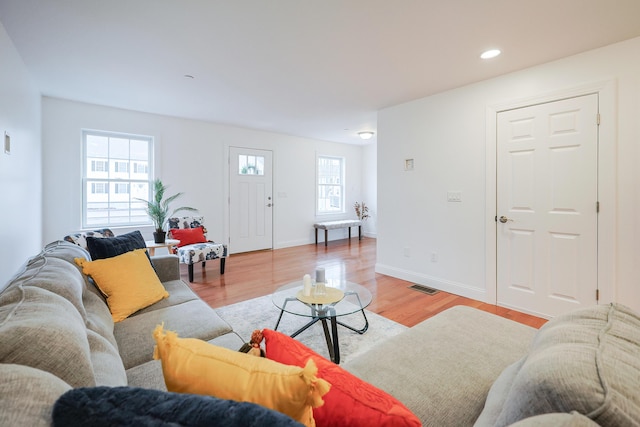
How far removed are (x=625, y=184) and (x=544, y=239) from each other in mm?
726

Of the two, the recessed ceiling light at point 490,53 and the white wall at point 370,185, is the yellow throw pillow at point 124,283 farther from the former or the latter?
the white wall at point 370,185

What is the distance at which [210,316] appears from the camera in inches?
69.1

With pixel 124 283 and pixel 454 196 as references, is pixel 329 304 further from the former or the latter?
pixel 454 196

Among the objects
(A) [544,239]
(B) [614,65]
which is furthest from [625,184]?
(B) [614,65]

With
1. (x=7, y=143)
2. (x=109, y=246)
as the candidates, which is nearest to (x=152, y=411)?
(x=109, y=246)

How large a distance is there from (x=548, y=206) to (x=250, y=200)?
4.66 m

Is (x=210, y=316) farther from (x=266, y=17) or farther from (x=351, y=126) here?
(x=351, y=126)

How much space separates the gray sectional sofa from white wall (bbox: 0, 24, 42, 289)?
3.25 feet

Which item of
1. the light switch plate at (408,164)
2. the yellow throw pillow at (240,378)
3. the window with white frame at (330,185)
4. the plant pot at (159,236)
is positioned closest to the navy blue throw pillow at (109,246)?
the plant pot at (159,236)

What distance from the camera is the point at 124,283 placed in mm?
1862

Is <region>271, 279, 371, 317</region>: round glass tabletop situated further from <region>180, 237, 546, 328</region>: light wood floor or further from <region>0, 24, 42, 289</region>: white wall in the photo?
<region>0, 24, 42, 289</region>: white wall

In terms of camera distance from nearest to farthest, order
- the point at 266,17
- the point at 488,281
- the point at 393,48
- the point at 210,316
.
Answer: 1. the point at 210,316
2. the point at 266,17
3. the point at 393,48
4. the point at 488,281

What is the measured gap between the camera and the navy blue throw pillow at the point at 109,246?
6.84ft

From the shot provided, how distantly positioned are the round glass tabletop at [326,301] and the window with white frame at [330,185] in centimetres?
465
